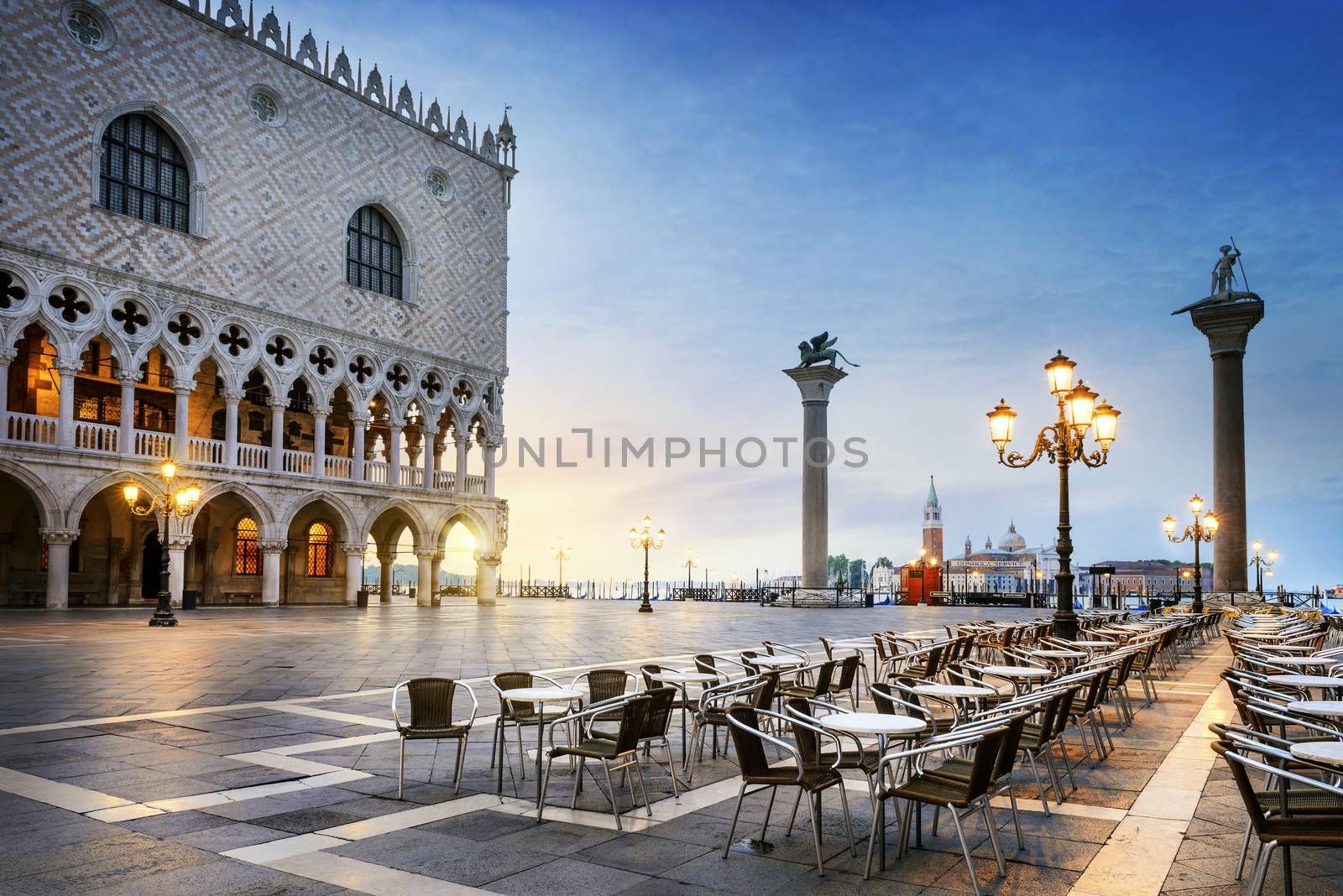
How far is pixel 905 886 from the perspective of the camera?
4676 millimetres

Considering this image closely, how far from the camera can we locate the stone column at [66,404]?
27.1m

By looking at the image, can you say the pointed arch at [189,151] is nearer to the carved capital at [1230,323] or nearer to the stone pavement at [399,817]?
the stone pavement at [399,817]

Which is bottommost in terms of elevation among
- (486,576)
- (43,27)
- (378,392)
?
(486,576)

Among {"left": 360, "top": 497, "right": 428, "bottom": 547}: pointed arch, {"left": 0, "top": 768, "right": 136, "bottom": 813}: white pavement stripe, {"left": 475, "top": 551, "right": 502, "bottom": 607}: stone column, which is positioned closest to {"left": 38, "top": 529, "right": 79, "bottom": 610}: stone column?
{"left": 360, "top": 497, "right": 428, "bottom": 547}: pointed arch

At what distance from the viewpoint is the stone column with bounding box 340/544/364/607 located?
35.1 meters

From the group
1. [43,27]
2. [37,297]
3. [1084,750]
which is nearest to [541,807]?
[1084,750]

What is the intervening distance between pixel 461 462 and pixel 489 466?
1523 millimetres

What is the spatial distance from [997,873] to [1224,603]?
28.1m

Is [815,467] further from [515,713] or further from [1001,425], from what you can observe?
[515,713]

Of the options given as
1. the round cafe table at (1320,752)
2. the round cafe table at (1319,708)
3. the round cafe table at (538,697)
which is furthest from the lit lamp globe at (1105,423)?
the round cafe table at (538,697)

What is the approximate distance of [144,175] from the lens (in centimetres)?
3009

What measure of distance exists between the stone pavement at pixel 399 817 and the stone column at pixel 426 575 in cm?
2637

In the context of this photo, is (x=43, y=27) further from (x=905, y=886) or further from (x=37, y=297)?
(x=905, y=886)

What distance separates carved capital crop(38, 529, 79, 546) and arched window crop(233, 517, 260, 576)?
27.4 ft
